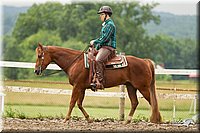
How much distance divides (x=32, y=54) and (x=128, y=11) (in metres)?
14.5

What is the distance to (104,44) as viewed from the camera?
9.95 metres

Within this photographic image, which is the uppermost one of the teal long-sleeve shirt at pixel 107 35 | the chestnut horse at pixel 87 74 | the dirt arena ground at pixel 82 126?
the teal long-sleeve shirt at pixel 107 35

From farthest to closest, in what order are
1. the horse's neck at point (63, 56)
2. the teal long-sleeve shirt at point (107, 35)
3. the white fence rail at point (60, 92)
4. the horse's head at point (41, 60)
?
the white fence rail at point (60, 92)
the horse's neck at point (63, 56)
the horse's head at point (41, 60)
the teal long-sleeve shirt at point (107, 35)

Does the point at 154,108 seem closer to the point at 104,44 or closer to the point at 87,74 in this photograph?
the point at 87,74

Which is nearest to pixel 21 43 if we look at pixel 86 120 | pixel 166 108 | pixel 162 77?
pixel 162 77

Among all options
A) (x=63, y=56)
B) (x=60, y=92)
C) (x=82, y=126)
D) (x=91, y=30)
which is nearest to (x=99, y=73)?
(x=63, y=56)

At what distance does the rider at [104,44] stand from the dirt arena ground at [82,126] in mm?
830

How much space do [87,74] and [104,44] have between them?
0.68 m

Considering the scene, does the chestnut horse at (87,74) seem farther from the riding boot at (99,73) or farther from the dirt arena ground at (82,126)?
the dirt arena ground at (82,126)

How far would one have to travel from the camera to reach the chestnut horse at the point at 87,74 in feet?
33.1

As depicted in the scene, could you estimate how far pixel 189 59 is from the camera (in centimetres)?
4853

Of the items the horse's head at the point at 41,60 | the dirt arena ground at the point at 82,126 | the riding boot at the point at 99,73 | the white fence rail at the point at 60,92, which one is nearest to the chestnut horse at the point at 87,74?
the horse's head at the point at 41,60

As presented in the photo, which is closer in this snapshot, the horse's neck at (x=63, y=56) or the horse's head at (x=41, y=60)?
the horse's head at (x=41, y=60)

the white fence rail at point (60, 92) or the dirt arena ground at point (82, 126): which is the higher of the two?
the white fence rail at point (60, 92)
